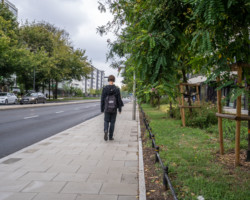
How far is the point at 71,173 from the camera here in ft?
13.9

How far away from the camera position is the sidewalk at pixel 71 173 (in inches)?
133

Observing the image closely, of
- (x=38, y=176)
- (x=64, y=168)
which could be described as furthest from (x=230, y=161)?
(x=38, y=176)

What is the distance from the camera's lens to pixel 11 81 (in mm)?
35500

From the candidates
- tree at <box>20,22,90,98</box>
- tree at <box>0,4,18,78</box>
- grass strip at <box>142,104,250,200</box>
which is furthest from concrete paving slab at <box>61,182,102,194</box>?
tree at <box>20,22,90,98</box>

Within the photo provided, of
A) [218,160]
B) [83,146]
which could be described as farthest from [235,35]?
[83,146]

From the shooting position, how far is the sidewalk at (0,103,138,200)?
3373 millimetres

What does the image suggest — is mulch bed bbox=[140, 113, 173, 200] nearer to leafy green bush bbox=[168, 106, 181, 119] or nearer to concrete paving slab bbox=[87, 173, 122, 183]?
concrete paving slab bbox=[87, 173, 122, 183]

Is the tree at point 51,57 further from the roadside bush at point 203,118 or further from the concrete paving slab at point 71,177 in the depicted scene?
the concrete paving slab at point 71,177

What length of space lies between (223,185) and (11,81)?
3728 cm

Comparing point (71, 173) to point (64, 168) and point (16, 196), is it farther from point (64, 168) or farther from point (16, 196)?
point (16, 196)

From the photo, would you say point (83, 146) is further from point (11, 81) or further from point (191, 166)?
point (11, 81)

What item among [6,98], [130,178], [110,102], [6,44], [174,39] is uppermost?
[6,44]

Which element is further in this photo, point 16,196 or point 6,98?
point 6,98

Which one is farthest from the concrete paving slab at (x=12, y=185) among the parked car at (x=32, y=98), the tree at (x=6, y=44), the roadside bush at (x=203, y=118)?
the parked car at (x=32, y=98)
